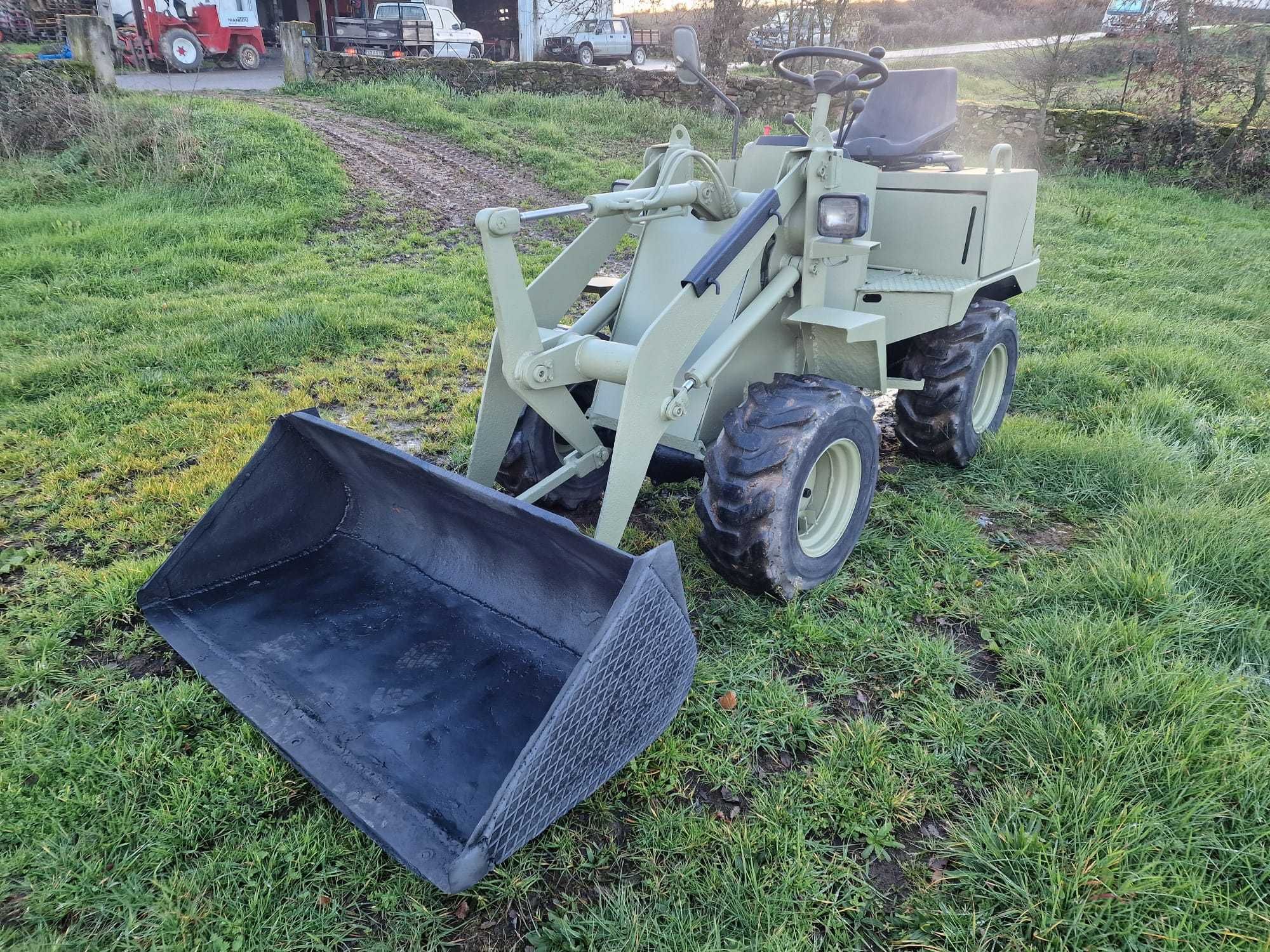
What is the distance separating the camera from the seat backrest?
4.26 m

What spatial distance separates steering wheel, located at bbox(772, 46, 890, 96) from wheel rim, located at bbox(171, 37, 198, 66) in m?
19.4

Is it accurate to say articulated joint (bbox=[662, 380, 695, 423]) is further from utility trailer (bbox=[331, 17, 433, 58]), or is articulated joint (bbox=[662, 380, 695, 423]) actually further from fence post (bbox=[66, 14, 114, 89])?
utility trailer (bbox=[331, 17, 433, 58])

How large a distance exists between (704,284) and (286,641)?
1.80 m

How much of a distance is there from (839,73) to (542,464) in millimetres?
1961

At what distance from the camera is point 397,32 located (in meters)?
20.0

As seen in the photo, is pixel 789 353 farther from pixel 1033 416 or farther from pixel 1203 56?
pixel 1203 56

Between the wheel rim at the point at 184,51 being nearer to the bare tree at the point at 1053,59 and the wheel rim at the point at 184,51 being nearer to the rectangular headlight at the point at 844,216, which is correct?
the bare tree at the point at 1053,59

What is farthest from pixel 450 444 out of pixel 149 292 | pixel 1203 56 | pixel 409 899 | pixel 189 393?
pixel 1203 56

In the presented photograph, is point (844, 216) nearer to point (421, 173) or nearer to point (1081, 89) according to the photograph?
point (421, 173)

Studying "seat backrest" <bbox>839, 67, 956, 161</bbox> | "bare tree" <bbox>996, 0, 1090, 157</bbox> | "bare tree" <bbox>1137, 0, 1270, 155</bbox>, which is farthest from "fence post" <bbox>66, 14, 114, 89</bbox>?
"bare tree" <bbox>1137, 0, 1270, 155</bbox>

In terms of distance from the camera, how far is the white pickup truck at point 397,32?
19.9 m

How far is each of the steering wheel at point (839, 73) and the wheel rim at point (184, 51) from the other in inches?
765

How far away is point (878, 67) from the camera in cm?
323

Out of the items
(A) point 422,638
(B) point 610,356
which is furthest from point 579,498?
(A) point 422,638
